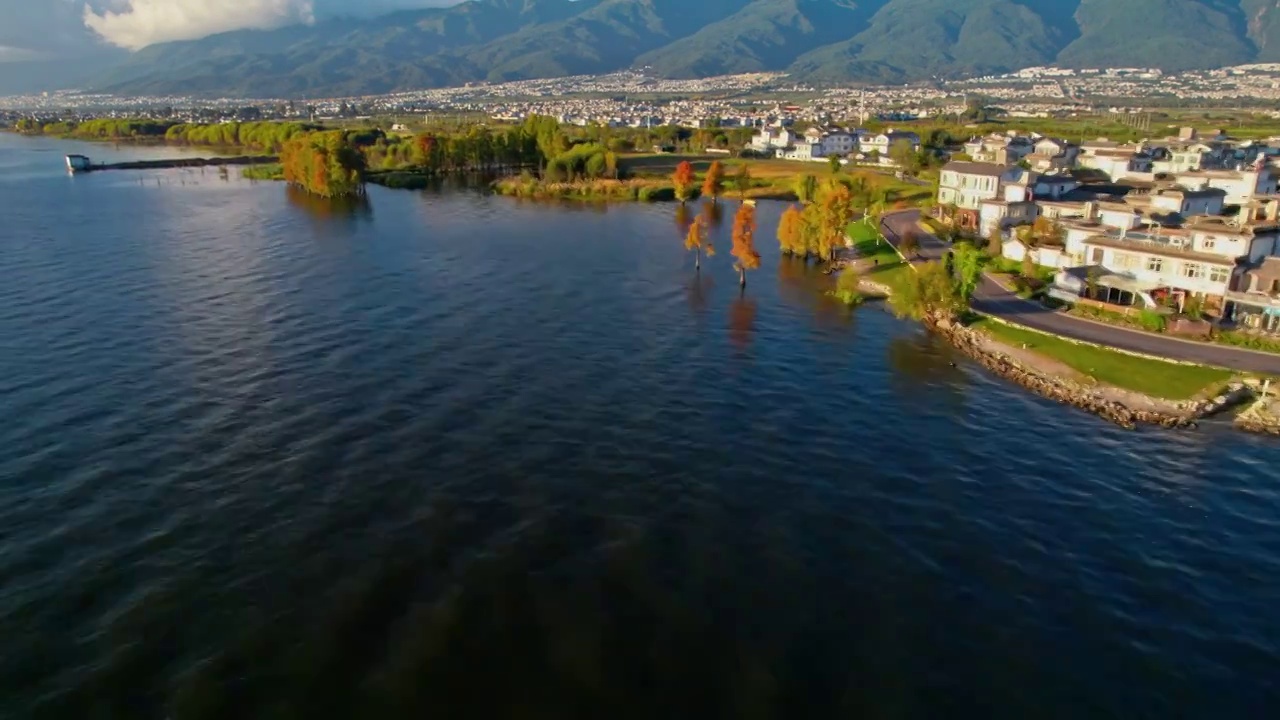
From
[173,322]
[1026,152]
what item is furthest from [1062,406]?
[1026,152]

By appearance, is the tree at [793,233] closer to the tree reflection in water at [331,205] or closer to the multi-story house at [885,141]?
the tree reflection in water at [331,205]

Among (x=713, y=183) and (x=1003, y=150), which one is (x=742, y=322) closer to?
(x=713, y=183)

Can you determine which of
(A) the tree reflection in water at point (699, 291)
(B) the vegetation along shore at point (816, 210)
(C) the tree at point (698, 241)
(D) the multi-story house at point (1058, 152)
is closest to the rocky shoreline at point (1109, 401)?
(B) the vegetation along shore at point (816, 210)

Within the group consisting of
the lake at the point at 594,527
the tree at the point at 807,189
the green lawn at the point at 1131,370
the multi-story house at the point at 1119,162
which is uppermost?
the multi-story house at the point at 1119,162

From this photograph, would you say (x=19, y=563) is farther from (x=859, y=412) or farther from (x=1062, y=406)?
(x=1062, y=406)

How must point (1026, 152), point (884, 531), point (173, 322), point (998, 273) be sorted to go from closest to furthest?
point (884, 531)
point (173, 322)
point (998, 273)
point (1026, 152)

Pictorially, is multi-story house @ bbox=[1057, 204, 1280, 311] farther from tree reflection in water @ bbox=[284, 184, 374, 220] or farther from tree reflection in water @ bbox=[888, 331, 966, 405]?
tree reflection in water @ bbox=[284, 184, 374, 220]

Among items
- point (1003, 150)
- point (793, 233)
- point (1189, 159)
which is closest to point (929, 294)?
point (793, 233)

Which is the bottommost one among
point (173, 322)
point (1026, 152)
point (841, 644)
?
point (841, 644)
